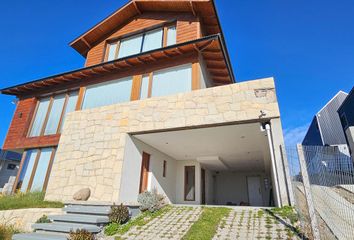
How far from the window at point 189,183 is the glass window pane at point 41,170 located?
7.76 m

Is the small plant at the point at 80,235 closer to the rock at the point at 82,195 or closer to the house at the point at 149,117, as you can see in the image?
the house at the point at 149,117

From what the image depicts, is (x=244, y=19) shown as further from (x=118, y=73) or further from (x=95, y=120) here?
(x=95, y=120)

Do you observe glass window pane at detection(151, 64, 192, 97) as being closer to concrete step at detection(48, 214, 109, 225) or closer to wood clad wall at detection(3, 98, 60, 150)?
concrete step at detection(48, 214, 109, 225)

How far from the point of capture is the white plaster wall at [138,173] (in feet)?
25.4

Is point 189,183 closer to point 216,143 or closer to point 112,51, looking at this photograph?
point 216,143

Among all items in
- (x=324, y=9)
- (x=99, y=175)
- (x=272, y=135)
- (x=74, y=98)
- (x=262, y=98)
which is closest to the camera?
(x=272, y=135)

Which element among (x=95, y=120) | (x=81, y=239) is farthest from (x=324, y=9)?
(x=81, y=239)

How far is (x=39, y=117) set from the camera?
12.8 m

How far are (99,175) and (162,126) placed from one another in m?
3.11

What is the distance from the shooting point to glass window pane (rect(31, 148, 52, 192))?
10562 millimetres

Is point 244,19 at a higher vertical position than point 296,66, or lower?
higher

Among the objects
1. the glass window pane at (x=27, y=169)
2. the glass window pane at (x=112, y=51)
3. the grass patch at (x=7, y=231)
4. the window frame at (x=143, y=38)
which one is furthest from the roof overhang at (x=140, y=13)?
the grass patch at (x=7, y=231)

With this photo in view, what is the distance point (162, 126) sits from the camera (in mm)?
7883

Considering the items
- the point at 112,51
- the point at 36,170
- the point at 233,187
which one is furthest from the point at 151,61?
the point at 233,187
